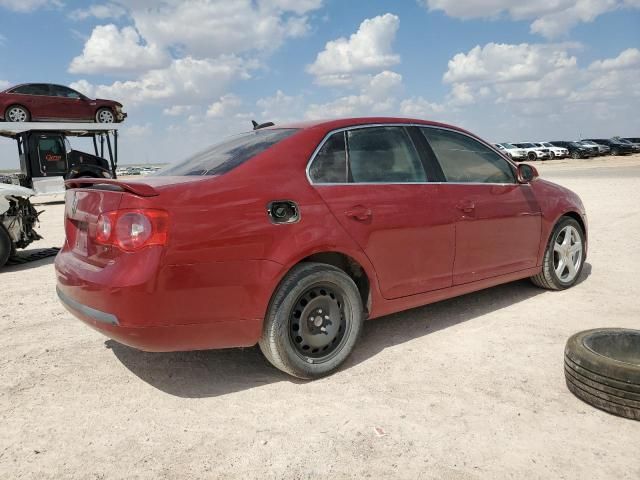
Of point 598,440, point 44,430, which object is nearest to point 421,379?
point 598,440

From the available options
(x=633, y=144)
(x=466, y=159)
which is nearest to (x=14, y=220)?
(x=466, y=159)

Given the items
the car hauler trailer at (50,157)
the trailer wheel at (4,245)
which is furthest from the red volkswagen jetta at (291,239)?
the car hauler trailer at (50,157)

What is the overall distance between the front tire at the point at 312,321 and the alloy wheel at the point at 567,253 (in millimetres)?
2595

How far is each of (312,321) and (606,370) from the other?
1.63m

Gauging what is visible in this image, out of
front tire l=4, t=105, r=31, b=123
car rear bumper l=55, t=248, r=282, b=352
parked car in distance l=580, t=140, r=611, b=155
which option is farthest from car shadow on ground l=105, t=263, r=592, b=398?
parked car in distance l=580, t=140, r=611, b=155

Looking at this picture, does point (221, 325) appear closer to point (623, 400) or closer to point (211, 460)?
point (211, 460)

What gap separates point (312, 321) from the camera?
3248 mm

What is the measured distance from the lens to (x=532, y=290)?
518 centimetres

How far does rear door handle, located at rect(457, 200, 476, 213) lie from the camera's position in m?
3.97

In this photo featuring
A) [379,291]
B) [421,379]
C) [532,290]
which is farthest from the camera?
[532,290]

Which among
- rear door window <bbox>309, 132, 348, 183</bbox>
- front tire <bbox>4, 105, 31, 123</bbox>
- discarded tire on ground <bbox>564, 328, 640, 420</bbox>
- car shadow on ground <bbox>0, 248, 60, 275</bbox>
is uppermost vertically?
front tire <bbox>4, 105, 31, 123</bbox>

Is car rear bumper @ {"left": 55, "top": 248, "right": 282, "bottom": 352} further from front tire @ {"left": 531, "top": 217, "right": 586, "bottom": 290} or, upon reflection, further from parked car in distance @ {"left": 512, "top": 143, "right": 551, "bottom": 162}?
parked car in distance @ {"left": 512, "top": 143, "right": 551, "bottom": 162}

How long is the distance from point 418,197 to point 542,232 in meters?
1.72

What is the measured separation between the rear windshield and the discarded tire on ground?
2.18 meters
